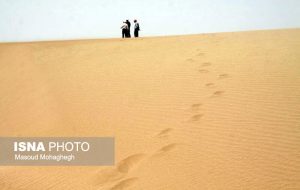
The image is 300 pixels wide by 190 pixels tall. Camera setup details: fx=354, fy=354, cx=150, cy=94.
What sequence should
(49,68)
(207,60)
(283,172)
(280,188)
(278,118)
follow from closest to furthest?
(280,188), (283,172), (278,118), (207,60), (49,68)

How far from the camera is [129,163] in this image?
3619 millimetres

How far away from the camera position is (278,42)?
10.2 meters

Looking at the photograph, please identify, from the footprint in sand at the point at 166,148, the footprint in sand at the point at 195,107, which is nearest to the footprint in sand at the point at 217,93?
the footprint in sand at the point at 195,107

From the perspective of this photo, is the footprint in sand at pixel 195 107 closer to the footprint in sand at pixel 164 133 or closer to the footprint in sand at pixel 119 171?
the footprint in sand at pixel 164 133

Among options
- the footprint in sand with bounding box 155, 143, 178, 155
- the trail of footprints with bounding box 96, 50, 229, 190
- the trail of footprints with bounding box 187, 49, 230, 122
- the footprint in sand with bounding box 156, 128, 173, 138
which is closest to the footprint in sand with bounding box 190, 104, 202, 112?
the trail of footprints with bounding box 187, 49, 230, 122

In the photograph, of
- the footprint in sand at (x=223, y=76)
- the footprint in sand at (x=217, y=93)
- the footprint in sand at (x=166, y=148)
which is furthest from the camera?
the footprint in sand at (x=223, y=76)

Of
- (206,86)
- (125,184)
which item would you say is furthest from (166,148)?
(206,86)

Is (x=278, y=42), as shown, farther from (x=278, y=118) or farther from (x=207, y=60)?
(x=278, y=118)

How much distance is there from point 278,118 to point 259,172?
1463 millimetres

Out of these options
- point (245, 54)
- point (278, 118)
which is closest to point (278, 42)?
point (245, 54)

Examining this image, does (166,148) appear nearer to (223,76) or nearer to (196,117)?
(196,117)

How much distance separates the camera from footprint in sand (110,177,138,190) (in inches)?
122

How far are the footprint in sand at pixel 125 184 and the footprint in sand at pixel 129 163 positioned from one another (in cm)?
20

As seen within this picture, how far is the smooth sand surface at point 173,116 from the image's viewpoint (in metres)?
3.26
